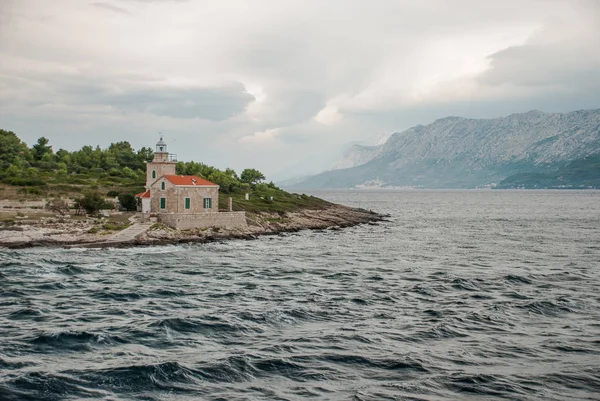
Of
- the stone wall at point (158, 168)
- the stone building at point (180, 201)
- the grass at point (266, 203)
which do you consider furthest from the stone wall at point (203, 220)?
the grass at point (266, 203)

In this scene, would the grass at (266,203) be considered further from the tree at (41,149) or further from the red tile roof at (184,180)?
the tree at (41,149)

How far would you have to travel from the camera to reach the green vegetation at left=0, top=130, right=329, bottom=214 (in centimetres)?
8000

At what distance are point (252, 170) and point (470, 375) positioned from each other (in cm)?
10508

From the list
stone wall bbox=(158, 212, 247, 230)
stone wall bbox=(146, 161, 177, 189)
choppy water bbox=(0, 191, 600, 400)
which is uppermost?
stone wall bbox=(146, 161, 177, 189)

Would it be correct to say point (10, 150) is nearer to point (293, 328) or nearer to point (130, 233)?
point (130, 233)

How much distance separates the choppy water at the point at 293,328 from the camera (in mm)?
19516

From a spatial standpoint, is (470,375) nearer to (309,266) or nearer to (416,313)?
(416,313)

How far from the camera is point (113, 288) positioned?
116 ft

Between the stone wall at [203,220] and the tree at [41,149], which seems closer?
the stone wall at [203,220]

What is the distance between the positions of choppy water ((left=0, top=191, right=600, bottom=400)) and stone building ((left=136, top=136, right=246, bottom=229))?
49.9 ft

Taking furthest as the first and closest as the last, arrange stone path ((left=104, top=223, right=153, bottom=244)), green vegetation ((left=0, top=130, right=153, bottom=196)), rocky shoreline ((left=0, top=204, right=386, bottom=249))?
green vegetation ((left=0, top=130, right=153, bottom=196)) → stone path ((left=104, top=223, right=153, bottom=244)) → rocky shoreline ((left=0, top=204, right=386, bottom=249))

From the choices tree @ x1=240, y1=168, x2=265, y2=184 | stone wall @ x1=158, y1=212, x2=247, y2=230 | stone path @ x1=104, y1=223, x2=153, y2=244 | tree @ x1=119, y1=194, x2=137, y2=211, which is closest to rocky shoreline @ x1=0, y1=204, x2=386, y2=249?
stone path @ x1=104, y1=223, x2=153, y2=244

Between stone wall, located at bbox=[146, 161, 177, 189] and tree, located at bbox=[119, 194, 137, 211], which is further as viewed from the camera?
tree, located at bbox=[119, 194, 137, 211]

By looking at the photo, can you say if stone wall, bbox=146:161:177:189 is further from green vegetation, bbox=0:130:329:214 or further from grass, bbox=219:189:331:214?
grass, bbox=219:189:331:214
